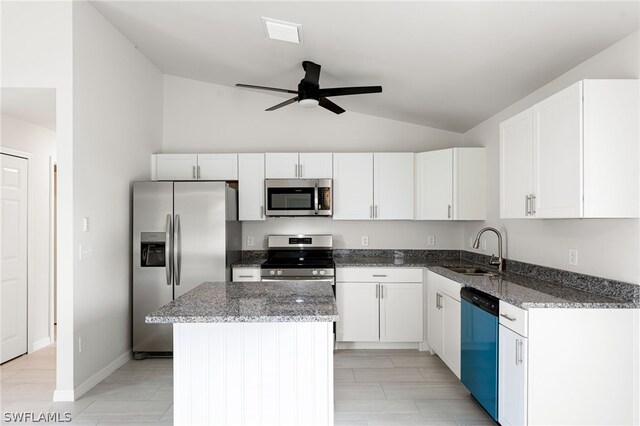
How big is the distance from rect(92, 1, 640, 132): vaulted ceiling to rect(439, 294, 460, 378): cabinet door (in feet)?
5.97

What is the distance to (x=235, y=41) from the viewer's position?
11.1 ft

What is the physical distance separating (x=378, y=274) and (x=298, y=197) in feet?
3.90

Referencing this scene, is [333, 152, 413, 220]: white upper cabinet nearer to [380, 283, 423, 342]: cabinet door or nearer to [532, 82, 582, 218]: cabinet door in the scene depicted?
[380, 283, 423, 342]: cabinet door

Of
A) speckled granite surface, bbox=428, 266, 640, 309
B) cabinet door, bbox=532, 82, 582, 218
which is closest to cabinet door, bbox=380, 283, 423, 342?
speckled granite surface, bbox=428, 266, 640, 309

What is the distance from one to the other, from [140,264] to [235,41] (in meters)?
2.28

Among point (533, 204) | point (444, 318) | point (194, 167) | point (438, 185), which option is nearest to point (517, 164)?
point (533, 204)

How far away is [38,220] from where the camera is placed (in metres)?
4.16

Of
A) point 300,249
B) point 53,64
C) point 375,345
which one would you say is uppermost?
point 53,64

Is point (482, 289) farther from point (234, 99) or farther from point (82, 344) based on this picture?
point (234, 99)

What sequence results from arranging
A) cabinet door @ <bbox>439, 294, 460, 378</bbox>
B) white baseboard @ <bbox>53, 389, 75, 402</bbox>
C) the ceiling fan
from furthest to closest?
1. cabinet door @ <bbox>439, 294, 460, 378</bbox>
2. the ceiling fan
3. white baseboard @ <bbox>53, 389, 75, 402</bbox>

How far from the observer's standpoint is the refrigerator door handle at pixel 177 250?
379cm

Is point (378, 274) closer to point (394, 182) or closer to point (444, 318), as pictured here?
point (444, 318)

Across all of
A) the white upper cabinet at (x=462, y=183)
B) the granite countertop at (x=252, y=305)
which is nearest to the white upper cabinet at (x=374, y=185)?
the white upper cabinet at (x=462, y=183)

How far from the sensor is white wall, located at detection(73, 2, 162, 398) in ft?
9.86
